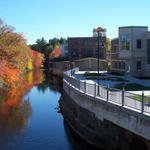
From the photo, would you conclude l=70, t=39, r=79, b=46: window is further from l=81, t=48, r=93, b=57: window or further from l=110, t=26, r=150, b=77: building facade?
l=110, t=26, r=150, b=77: building facade

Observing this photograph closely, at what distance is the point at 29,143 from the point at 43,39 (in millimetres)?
130779

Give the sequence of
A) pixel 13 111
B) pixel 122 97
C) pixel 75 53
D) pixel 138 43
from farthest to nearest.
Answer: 1. pixel 75 53
2. pixel 138 43
3. pixel 13 111
4. pixel 122 97

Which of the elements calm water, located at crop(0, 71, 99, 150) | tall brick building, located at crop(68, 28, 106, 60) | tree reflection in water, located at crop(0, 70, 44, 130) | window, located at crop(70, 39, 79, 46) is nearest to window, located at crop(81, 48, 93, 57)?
tall brick building, located at crop(68, 28, 106, 60)

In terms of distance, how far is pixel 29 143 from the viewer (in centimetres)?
1623

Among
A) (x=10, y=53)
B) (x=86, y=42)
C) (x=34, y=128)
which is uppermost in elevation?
(x=86, y=42)

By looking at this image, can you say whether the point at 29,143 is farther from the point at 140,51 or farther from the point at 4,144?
the point at 140,51

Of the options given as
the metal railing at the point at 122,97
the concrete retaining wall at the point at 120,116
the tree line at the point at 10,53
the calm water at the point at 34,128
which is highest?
the tree line at the point at 10,53

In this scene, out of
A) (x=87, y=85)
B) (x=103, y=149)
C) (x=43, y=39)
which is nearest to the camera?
(x=103, y=149)

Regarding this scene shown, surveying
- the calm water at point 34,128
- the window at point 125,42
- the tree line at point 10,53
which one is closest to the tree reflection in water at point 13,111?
the calm water at point 34,128

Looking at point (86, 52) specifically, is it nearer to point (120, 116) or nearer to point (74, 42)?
point (74, 42)

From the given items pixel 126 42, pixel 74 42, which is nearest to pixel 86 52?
pixel 74 42

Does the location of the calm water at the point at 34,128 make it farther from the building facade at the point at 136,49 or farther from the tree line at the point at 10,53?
the building facade at the point at 136,49

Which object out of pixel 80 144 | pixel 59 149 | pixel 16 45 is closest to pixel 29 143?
pixel 59 149

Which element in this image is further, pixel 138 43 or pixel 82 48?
pixel 82 48
